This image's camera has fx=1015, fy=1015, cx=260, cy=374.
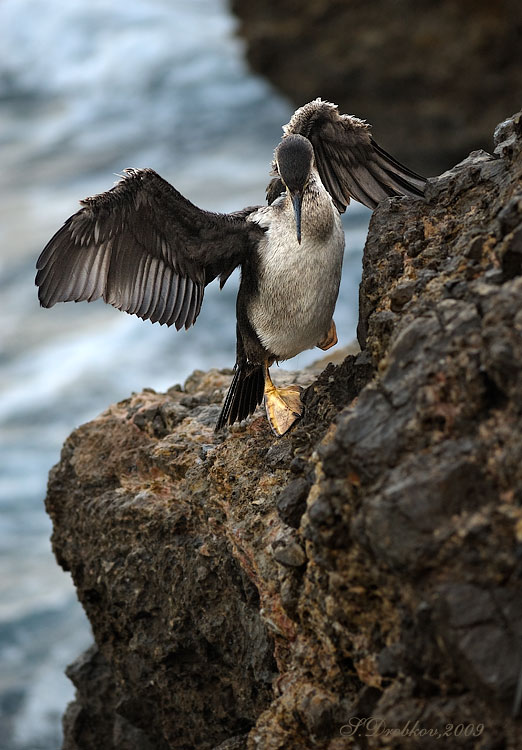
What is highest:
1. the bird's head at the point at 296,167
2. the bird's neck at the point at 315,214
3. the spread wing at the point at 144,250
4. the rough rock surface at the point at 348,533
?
the spread wing at the point at 144,250

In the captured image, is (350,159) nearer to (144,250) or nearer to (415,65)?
(144,250)

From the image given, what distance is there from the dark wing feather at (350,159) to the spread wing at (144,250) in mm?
595

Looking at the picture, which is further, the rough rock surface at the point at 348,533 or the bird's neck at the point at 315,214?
the bird's neck at the point at 315,214

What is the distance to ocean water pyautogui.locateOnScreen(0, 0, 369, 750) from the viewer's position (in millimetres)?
10828

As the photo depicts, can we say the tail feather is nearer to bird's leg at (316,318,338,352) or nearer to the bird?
the bird

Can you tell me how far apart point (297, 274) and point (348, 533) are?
217 cm

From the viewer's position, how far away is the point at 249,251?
5426 millimetres

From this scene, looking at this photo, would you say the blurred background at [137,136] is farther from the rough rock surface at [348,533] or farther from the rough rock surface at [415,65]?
the rough rock surface at [348,533]

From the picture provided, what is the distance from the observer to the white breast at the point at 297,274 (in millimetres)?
5109

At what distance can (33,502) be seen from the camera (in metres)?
12.3

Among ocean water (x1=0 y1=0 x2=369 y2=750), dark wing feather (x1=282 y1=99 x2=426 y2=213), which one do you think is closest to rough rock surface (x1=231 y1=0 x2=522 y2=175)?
ocean water (x1=0 y1=0 x2=369 y2=750)

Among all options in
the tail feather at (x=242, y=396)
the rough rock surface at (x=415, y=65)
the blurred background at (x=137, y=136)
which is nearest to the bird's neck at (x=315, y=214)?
the tail feather at (x=242, y=396)

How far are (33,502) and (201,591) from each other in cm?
814

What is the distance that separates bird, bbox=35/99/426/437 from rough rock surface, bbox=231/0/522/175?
10.5 meters
